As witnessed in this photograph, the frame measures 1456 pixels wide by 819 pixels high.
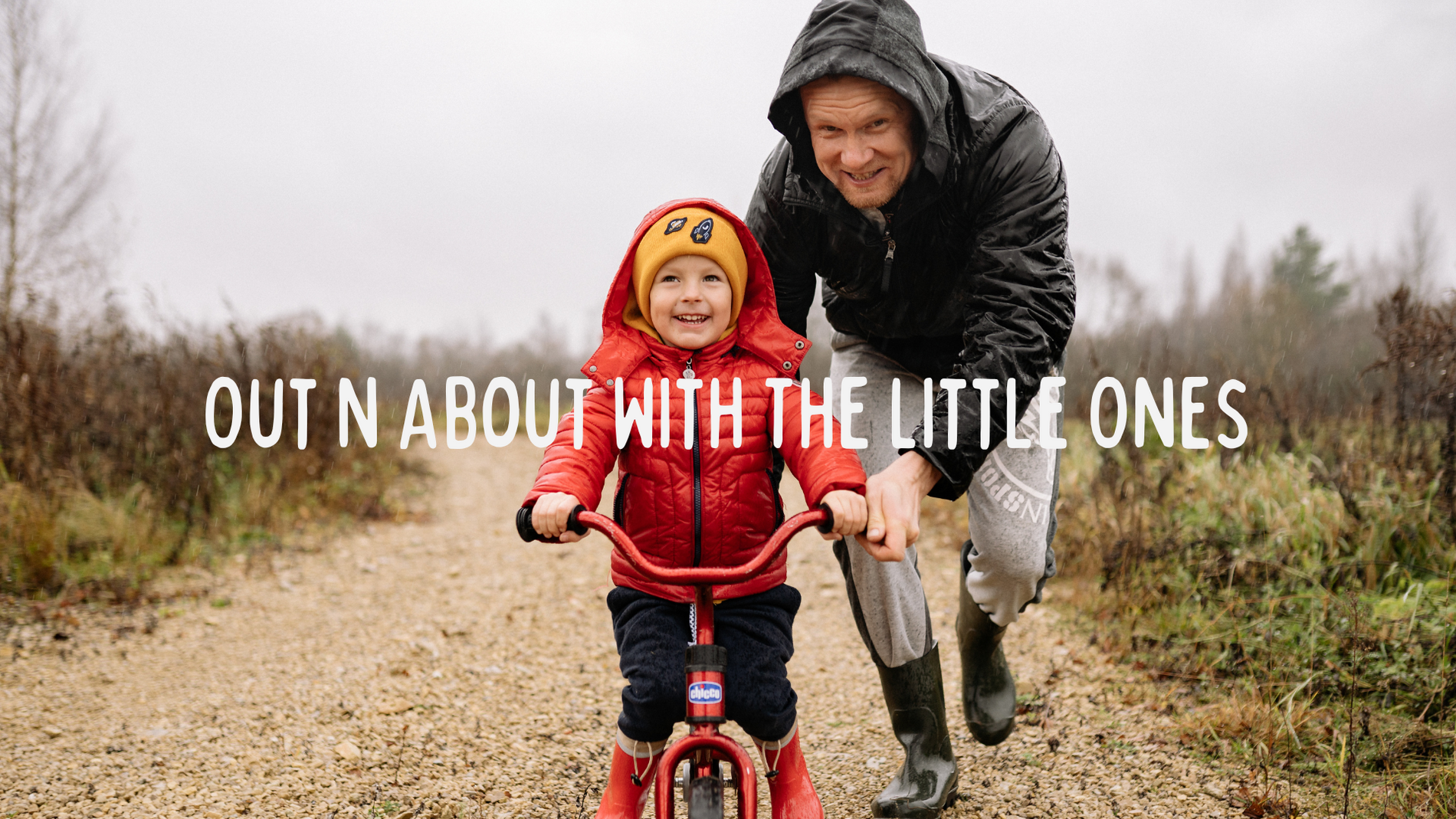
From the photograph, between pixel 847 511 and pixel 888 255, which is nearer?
pixel 847 511

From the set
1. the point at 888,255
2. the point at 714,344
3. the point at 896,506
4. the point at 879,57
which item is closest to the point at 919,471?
the point at 896,506

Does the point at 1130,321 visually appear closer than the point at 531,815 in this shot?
No

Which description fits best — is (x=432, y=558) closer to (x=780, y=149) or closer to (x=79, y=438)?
(x=79, y=438)

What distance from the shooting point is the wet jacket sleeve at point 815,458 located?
2281 mm

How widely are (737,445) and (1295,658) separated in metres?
2.89

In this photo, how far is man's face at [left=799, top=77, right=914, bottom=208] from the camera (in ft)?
7.98

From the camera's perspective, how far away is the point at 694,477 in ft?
7.95

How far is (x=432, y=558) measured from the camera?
7203 millimetres

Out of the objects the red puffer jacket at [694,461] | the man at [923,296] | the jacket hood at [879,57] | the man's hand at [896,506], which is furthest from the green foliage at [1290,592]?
the jacket hood at [879,57]

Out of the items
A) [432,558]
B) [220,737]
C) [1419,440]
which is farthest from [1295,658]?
[432,558]

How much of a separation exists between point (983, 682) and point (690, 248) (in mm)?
1946

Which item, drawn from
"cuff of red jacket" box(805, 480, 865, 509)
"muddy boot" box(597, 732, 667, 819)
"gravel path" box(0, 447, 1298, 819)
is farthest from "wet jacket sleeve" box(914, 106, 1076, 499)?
"gravel path" box(0, 447, 1298, 819)

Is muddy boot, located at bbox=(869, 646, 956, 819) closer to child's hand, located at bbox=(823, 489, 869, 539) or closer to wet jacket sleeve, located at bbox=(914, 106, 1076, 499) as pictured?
wet jacket sleeve, located at bbox=(914, 106, 1076, 499)

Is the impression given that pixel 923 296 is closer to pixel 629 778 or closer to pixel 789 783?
pixel 789 783
